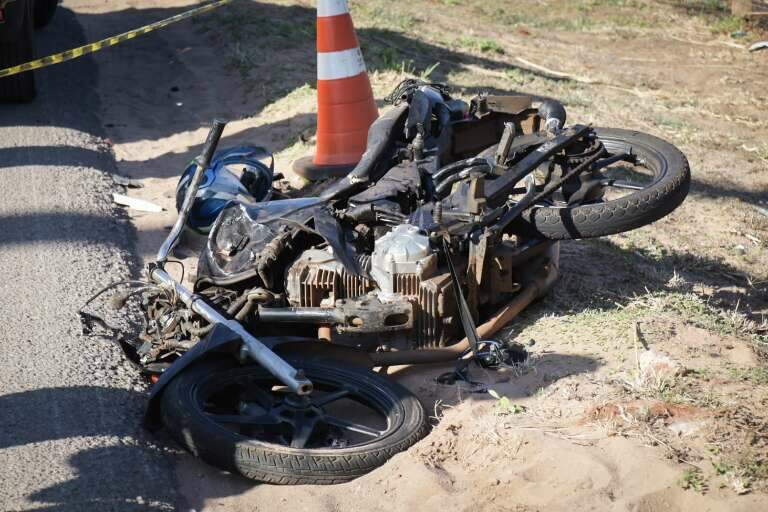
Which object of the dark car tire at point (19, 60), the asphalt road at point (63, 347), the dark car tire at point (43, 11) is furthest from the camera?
the dark car tire at point (43, 11)

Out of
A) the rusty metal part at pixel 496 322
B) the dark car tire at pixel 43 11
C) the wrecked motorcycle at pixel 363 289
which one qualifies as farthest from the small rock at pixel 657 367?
the dark car tire at pixel 43 11

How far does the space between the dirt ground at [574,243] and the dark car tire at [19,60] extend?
2.50 ft

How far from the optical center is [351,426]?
13.4ft

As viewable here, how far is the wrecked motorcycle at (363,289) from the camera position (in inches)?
158

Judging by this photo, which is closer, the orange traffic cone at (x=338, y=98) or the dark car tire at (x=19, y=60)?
the orange traffic cone at (x=338, y=98)

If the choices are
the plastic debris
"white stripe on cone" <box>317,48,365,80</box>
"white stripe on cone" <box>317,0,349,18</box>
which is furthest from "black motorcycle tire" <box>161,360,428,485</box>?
"white stripe on cone" <box>317,0,349,18</box>

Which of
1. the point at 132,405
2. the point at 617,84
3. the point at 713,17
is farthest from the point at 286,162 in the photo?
the point at 713,17

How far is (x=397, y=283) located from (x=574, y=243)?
2054mm

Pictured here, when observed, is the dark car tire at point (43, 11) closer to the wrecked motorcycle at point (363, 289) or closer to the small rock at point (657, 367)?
the wrecked motorcycle at point (363, 289)

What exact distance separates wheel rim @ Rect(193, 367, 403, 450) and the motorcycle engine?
1.41ft

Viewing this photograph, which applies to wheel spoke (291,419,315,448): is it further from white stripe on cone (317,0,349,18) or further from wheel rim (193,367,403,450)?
white stripe on cone (317,0,349,18)

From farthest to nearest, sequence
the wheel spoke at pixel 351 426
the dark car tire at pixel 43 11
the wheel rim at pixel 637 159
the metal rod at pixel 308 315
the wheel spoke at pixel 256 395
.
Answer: the dark car tire at pixel 43 11
the wheel rim at pixel 637 159
the metal rod at pixel 308 315
the wheel spoke at pixel 256 395
the wheel spoke at pixel 351 426

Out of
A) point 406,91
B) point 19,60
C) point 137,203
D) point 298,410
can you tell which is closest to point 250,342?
point 298,410

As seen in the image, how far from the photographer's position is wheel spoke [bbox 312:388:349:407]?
4109mm
